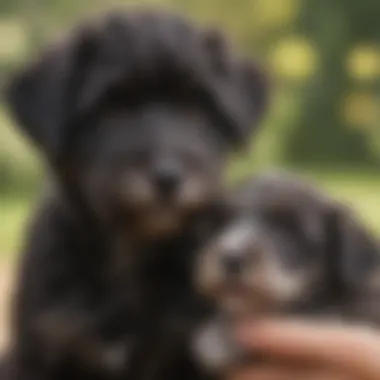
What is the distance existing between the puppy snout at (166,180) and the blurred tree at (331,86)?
0.82m

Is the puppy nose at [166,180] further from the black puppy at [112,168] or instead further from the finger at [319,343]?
the finger at [319,343]

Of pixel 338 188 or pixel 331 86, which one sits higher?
pixel 331 86

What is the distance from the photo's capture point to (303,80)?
7.61 feet

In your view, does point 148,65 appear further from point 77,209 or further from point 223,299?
point 223,299

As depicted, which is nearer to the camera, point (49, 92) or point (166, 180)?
point (166, 180)

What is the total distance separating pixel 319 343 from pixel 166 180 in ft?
1.06

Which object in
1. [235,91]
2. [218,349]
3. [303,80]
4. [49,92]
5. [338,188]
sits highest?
[303,80]

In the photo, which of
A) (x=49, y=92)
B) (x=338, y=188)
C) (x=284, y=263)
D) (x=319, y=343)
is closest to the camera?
(x=319, y=343)

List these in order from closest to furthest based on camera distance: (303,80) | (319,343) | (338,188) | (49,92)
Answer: (319,343)
(49,92)
(338,188)
(303,80)

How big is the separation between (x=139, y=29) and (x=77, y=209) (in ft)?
1.02

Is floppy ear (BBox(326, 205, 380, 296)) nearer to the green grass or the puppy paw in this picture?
the puppy paw

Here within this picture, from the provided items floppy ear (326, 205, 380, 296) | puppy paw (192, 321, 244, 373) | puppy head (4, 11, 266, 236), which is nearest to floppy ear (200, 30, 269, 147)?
puppy head (4, 11, 266, 236)

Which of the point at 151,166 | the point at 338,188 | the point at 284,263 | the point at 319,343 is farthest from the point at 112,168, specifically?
the point at 338,188

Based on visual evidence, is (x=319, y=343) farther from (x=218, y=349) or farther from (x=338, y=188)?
(x=338, y=188)
